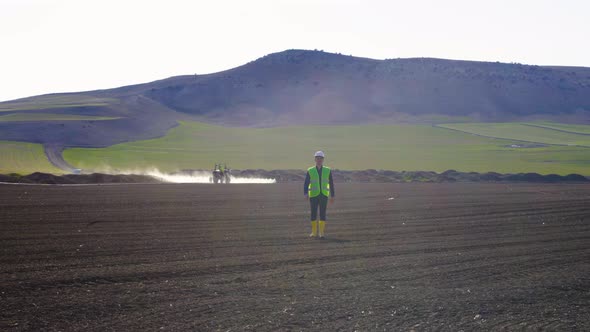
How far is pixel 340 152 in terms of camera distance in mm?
77188

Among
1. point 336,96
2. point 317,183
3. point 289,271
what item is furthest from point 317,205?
point 336,96

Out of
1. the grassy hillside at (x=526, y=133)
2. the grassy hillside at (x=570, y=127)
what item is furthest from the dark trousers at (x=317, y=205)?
the grassy hillside at (x=570, y=127)

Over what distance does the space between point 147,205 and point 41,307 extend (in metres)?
16.6

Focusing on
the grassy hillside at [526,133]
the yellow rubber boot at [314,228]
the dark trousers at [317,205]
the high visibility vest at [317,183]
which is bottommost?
the yellow rubber boot at [314,228]

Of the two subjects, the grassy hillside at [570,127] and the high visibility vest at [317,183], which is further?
the grassy hillside at [570,127]

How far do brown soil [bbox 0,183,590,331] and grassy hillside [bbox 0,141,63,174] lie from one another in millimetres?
34853

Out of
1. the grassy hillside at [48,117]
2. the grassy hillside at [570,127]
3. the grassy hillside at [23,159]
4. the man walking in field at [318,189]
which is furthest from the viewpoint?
the grassy hillside at [570,127]

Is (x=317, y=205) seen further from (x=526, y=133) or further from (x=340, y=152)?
(x=526, y=133)

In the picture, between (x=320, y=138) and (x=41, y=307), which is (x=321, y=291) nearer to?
(x=41, y=307)

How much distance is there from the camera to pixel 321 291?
10.4 metres

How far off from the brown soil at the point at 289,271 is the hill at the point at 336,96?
264 ft

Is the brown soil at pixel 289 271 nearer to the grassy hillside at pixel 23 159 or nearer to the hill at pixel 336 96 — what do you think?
the grassy hillside at pixel 23 159

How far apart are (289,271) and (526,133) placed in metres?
92.7

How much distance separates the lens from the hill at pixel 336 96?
125562 millimetres
